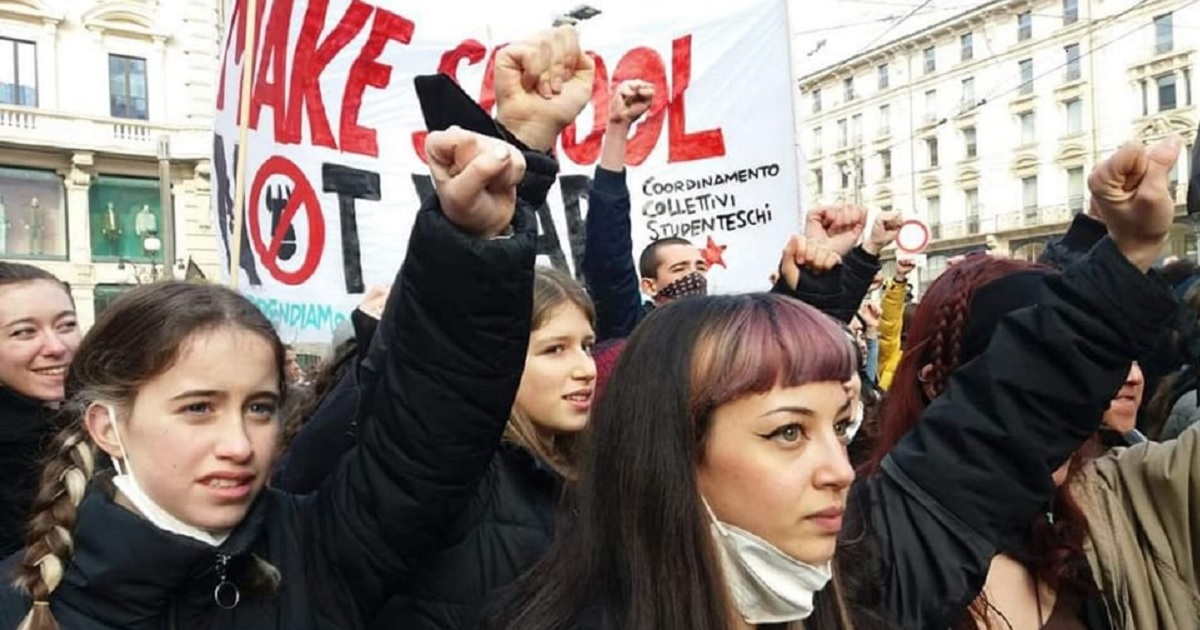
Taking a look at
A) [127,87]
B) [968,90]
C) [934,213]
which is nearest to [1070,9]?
[968,90]

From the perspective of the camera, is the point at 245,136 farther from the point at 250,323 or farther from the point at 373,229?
the point at 250,323

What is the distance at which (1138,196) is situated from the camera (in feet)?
5.96

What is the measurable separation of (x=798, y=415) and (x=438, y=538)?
2.11 feet

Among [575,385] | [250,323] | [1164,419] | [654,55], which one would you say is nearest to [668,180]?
[654,55]

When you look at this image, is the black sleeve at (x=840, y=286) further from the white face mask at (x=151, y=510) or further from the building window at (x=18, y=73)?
the building window at (x=18, y=73)

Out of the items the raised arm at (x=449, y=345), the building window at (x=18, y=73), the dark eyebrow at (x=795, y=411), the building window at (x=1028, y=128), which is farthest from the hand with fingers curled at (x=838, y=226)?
the building window at (x=1028, y=128)

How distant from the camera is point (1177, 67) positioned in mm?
42969

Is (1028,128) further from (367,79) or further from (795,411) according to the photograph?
(795,411)

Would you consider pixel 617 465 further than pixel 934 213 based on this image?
No

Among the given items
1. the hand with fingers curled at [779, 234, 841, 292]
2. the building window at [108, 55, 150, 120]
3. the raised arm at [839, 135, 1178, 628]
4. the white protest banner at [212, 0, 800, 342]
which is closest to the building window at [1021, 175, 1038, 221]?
the building window at [108, 55, 150, 120]

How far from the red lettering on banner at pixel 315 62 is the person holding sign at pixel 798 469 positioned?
3122 millimetres

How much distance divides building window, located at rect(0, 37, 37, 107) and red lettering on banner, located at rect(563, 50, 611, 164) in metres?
24.9

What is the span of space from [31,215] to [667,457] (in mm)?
28478

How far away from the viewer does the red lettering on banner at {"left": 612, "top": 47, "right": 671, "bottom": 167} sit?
5270mm
